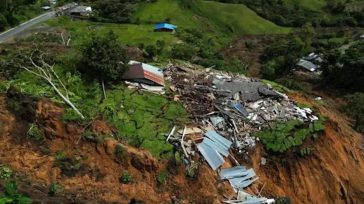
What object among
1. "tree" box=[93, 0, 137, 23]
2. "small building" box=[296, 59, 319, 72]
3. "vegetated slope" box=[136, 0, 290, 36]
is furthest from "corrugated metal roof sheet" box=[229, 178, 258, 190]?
"vegetated slope" box=[136, 0, 290, 36]

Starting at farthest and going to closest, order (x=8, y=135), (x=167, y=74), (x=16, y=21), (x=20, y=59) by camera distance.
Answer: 1. (x=16, y=21)
2. (x=167, y=74)
3. (x=20, y=59)
4. (x=8, y=135)

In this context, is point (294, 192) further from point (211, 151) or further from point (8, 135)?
point (8, 135)

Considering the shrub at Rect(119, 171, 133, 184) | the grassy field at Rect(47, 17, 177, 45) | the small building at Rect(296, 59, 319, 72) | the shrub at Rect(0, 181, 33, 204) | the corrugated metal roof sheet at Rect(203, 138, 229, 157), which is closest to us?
the shrub at Rect(0, 181, 33, 204)

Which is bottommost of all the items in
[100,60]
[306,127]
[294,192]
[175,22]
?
[175,22]

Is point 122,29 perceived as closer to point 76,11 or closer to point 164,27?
point 164,27

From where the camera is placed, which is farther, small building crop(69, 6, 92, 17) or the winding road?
small building crop(69, 6, 92, 17)

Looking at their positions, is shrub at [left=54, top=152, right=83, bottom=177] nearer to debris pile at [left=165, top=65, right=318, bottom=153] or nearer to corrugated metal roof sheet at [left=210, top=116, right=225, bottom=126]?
debris pile at [left=165, top=65, right=318, bottom=153]

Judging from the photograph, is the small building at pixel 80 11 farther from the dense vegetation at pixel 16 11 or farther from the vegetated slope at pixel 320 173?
the vegetated slope at pixel 320 173

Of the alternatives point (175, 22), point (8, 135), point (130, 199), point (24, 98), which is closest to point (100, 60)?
point (24, 98)
